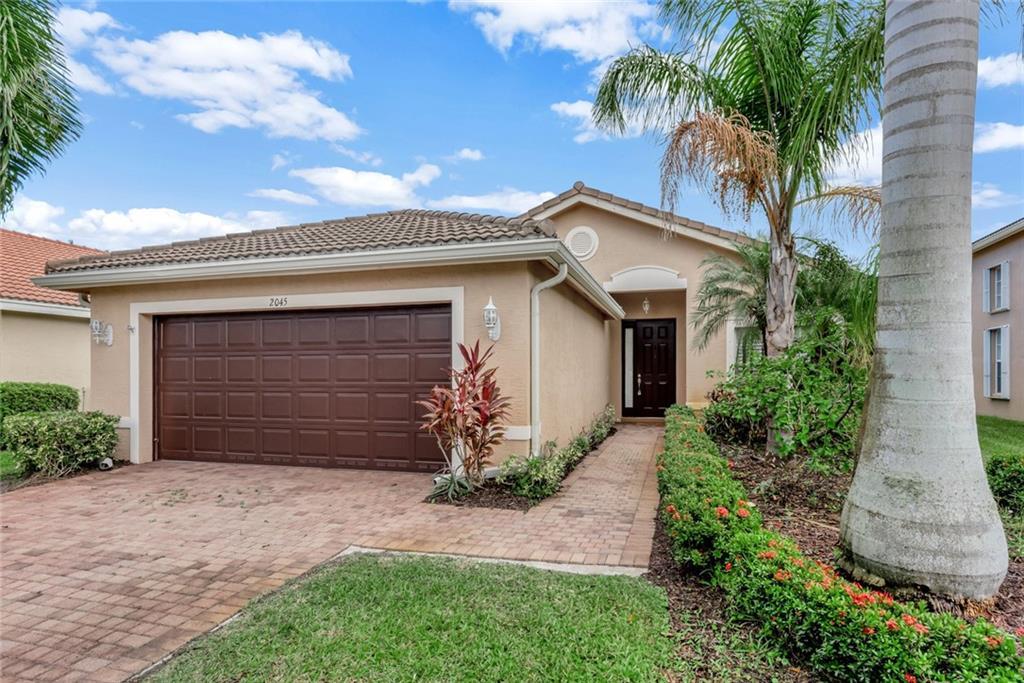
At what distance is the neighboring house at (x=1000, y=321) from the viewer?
589 inches

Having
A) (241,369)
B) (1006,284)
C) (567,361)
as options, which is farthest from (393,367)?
(1006,284)

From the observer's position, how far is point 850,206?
24.4ft

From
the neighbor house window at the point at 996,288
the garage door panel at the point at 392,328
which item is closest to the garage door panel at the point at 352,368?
the garage door panel at the point at 392,328

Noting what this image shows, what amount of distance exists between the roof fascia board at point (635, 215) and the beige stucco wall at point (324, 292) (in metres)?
6.74

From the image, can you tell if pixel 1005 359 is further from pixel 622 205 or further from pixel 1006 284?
pixel 622 205

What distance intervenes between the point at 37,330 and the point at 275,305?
9459 mm

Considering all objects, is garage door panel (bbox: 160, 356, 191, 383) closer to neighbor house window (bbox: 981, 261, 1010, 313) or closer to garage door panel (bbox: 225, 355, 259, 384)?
garage door panel (bbox: 225, 355, 259, 384)

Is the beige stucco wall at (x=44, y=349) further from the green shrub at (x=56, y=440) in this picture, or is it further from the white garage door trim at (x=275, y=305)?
the white garage door trim at (x=275, y=305)

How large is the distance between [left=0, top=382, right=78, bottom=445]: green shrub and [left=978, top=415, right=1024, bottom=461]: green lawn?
744 inches

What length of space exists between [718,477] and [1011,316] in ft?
52.5

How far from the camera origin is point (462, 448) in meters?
7.24

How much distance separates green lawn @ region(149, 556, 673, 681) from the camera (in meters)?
2.99

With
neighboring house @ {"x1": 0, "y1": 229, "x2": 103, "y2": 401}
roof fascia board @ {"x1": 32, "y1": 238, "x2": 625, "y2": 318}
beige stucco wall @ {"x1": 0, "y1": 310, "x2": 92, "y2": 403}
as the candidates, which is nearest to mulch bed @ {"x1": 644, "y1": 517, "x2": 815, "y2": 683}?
roof fascia board @ {"x1": 32, "y1": 238, "x2": 625, "y2": 318}

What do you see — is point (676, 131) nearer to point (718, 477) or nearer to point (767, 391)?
point (767, 391)
